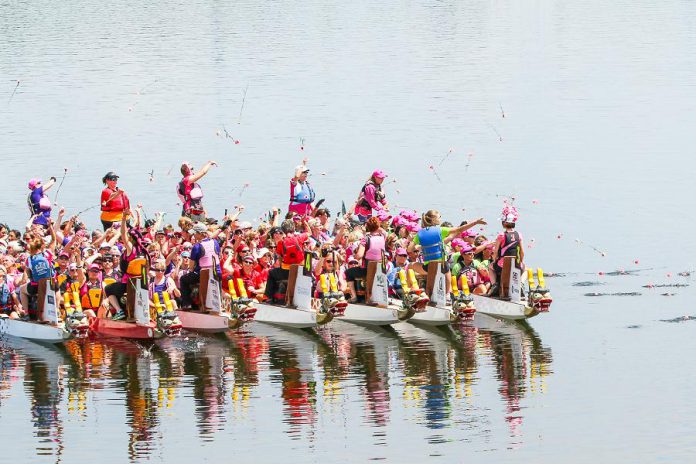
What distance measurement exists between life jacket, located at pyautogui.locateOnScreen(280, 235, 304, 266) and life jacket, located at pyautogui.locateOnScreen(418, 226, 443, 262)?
2475 millimetres

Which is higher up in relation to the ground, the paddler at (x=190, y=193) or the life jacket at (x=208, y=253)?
the paddler at (x=190, y=193)

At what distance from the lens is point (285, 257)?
111 ft

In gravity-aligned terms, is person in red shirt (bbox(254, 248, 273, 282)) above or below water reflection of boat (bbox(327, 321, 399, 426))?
above

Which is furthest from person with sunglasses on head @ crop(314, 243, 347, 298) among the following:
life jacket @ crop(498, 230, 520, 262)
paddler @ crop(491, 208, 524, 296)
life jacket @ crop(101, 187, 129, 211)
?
life jacket @ crop(101, 187, 129, 211)

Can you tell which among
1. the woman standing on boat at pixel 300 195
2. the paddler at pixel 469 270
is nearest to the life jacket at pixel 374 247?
the paddler at pixel 469 270

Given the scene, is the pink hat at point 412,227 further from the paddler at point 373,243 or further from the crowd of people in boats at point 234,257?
the paddler at point 373,243

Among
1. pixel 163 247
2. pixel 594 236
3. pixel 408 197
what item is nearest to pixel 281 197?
pixel 408 197

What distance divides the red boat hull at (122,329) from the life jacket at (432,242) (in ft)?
18.5

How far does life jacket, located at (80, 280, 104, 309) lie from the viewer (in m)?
33.8

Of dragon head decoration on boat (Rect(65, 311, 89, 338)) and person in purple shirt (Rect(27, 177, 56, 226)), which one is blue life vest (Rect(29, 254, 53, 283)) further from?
person in purple shirt (Rect(27, 177, 56, 226))

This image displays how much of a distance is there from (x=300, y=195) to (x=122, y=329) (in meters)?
9.66

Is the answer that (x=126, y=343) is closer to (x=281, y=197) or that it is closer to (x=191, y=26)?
(x=281, y=197)

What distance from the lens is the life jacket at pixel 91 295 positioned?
111 ft

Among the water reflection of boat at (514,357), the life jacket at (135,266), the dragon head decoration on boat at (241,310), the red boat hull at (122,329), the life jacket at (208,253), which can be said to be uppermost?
the life jacket at (208,253)
